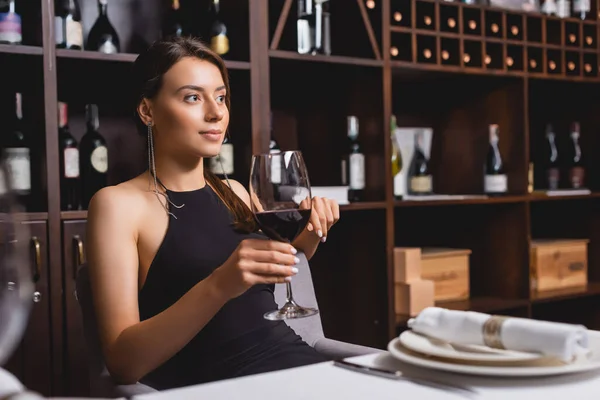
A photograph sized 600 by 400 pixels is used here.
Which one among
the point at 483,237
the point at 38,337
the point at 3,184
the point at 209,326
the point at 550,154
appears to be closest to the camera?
the point at 3,184

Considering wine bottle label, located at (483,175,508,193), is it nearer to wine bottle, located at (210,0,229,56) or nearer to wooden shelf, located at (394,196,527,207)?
wooden shelf, located at (394,196,527,207)

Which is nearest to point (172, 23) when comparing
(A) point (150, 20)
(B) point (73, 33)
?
(A) point (150, 20)

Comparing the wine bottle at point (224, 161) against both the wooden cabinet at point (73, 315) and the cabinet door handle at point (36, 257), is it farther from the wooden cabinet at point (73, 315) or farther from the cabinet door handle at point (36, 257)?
the cabinet door handle at point (36, 257)

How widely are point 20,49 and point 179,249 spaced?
80 centimetres

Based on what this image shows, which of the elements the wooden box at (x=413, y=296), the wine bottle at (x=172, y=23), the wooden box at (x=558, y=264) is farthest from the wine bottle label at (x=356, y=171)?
the wooden box at (x=558, y=264)

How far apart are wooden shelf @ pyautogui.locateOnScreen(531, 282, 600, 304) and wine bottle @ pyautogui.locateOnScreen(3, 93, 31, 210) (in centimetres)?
183

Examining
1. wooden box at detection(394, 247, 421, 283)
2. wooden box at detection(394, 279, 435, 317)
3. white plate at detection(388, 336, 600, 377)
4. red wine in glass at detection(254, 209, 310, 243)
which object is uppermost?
red wine in glass at detection(254, 209, 310, 243)

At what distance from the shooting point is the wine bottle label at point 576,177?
10.1 feet

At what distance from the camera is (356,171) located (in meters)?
2.44

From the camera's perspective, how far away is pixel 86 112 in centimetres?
215

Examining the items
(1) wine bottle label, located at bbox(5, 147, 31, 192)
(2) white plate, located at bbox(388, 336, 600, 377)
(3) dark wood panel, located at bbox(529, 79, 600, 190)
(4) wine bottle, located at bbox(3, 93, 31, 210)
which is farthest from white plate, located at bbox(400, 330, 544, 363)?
(3) dark wood panel, located at bbox(529, 79, 600, 190)

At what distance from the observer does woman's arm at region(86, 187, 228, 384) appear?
115 centimetres

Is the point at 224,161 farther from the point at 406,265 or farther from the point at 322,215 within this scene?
the point at 322,215

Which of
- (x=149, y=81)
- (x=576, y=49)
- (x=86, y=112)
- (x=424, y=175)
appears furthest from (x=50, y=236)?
(x=576, y=49)
